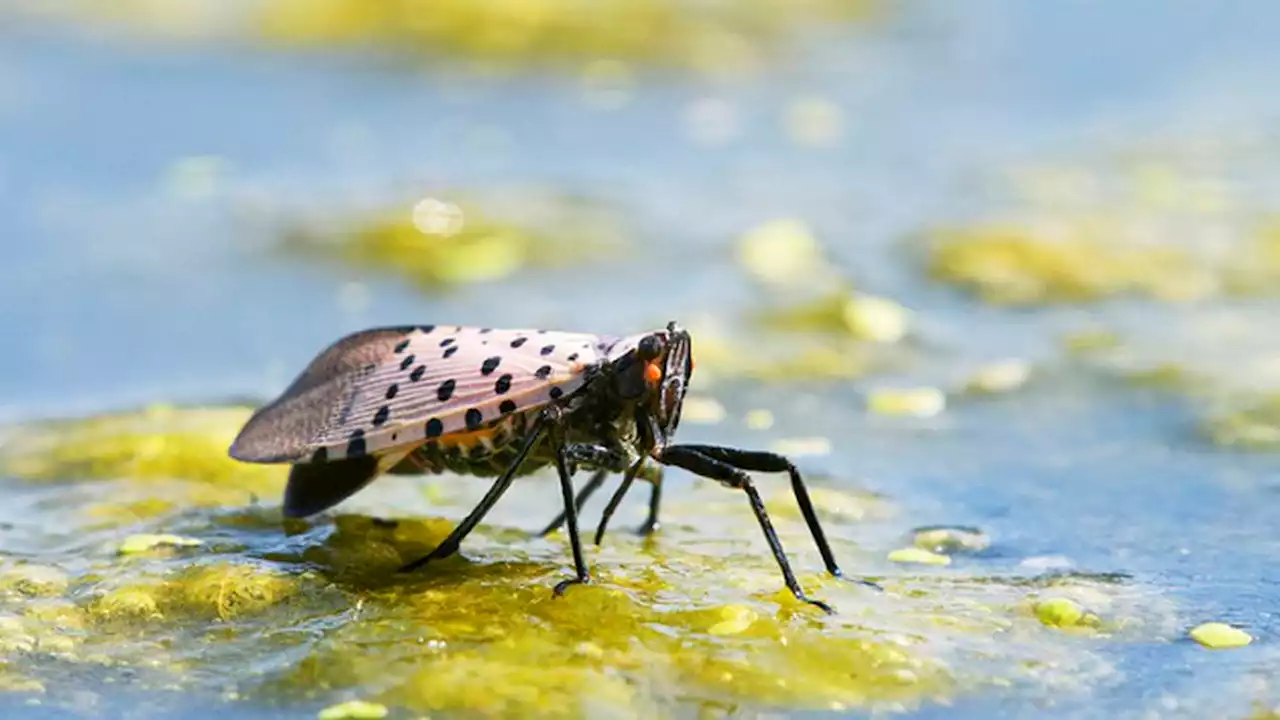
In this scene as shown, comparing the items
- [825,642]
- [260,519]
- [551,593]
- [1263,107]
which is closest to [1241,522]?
[825,642]

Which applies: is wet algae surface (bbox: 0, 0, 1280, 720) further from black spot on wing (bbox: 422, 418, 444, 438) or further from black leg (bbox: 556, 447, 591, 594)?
black spot on wing (bbox: 422, 418, 444, 438)

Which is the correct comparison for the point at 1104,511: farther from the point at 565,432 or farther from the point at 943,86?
the point at 943,86

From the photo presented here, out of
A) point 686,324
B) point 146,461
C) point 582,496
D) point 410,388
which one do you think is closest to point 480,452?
point 410,388

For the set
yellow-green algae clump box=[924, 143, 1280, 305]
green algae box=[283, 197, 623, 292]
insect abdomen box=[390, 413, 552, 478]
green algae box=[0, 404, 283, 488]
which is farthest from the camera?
green algae box=[283, 197, 623, 292]

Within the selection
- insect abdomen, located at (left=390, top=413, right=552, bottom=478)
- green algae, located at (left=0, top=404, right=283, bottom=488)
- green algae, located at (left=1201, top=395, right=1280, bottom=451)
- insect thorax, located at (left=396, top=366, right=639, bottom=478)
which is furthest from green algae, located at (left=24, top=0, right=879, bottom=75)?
A: insect thorax, located at (left=396, top=366, right=639, bottom=478)

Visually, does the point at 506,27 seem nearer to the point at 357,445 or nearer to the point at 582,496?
the point at 582,496

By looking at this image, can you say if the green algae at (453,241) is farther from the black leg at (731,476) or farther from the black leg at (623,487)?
the black leg at (731,476)
